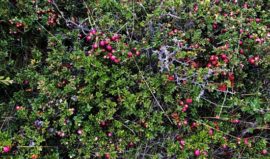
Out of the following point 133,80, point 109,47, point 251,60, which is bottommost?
point 133,80

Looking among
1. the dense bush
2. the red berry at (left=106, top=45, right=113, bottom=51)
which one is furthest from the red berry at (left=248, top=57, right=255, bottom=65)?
the red berry at (left=106, top=45, right=113, bottom=51)

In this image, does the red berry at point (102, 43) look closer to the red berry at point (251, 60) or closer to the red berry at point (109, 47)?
the red berry at point (109, 47)

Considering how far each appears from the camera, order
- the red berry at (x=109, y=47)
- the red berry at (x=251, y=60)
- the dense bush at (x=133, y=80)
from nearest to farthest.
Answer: the dense bush at (x=133, y=80) < the red berry at (x=109, y=47) < the red berry at (x=251, y=60)

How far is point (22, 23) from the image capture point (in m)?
3.63

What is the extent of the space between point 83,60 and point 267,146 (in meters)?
2.27

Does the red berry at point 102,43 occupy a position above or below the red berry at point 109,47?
above

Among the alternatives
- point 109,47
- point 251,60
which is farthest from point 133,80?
point 251,60

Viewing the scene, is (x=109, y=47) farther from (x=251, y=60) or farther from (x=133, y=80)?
(x=251, y=60)

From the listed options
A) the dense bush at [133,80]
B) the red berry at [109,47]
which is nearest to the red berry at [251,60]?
the dense bush at [133,80]

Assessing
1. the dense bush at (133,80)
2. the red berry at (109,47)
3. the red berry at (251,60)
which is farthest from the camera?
the red berry at (251,60)

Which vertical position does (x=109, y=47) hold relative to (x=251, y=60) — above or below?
above

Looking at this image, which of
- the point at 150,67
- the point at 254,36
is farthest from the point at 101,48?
the point at 254,36

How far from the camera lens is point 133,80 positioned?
11.7 ft

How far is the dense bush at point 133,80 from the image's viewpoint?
3.35 metres
